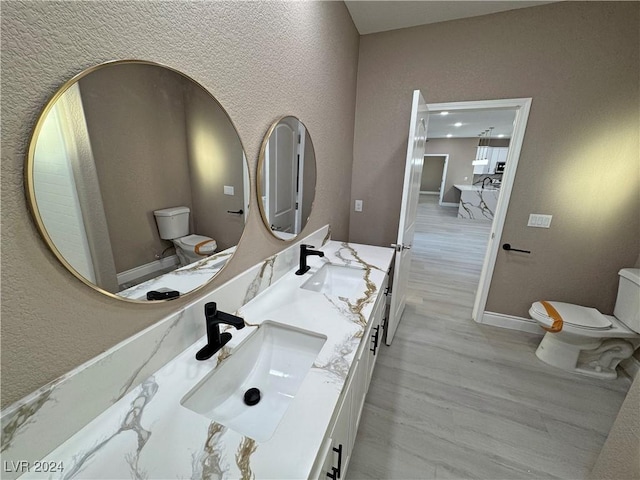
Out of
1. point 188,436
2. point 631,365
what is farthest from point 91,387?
point 631,365

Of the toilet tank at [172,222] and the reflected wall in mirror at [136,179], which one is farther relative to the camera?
the toilet tank at [172,222]

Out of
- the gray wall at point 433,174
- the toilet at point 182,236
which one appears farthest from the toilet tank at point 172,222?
the gray wall at point 433,174

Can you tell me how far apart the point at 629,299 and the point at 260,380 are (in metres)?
2.70

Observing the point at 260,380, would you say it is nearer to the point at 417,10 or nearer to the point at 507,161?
the point at 507,161

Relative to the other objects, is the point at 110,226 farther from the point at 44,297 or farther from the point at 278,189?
the point at 278,189

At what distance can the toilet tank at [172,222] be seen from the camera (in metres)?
0.82

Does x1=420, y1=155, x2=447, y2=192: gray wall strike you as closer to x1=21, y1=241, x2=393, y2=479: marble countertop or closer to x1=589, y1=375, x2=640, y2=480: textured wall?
x1=589, y1=375, x2=640, y2=480: textured wall

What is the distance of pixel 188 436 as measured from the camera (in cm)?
59

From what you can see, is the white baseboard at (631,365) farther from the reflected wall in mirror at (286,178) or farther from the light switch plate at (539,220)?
the reflected wall in mirror at (286,178)

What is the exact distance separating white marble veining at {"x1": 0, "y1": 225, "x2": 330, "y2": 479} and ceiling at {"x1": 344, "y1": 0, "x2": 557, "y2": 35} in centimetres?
236

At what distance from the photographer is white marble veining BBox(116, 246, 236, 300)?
0.73m

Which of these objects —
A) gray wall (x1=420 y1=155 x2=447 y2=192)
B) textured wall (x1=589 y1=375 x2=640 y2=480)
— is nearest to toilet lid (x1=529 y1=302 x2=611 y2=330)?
textured wall (x1=589 y1=375 x2=640 y2=480)

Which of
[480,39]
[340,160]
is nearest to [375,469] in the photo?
[340,160]

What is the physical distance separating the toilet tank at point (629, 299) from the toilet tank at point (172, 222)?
2895 millimetres
